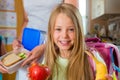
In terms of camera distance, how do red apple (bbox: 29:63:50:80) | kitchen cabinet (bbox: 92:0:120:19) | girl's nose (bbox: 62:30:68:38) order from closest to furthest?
red apple (bbox: 29:63:50:80) < girl's nose (bbox: 62:30:68:38) < kitchen cabinet (bbox: 92:0:120:19)

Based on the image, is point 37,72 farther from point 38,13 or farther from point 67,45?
point 38,13

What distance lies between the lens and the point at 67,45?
1.00m

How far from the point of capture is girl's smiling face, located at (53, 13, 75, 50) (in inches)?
37.9

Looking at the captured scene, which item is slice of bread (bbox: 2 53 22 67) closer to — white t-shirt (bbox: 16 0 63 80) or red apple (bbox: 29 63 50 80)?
white t-shirt (bbox: 16 0 63 80)

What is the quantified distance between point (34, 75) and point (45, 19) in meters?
0.41

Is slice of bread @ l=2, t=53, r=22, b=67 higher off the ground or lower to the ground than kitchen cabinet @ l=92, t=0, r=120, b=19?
lower

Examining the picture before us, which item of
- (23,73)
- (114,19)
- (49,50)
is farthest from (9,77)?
(114,19)

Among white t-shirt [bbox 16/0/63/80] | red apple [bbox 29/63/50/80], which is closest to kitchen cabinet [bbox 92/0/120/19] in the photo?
white t-shirt [bbox 16/0/63/80]

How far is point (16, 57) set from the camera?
99cm

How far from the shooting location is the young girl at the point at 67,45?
98 cm

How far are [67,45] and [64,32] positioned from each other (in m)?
0.07

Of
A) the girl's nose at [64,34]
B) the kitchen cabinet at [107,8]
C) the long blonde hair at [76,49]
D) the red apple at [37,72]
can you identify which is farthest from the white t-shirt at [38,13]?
the kitchen cabinet at [107,8]

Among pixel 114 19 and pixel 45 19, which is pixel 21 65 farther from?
pixel 114 19

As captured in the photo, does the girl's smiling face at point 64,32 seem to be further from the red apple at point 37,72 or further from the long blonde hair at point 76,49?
the red apple at point 37,72
